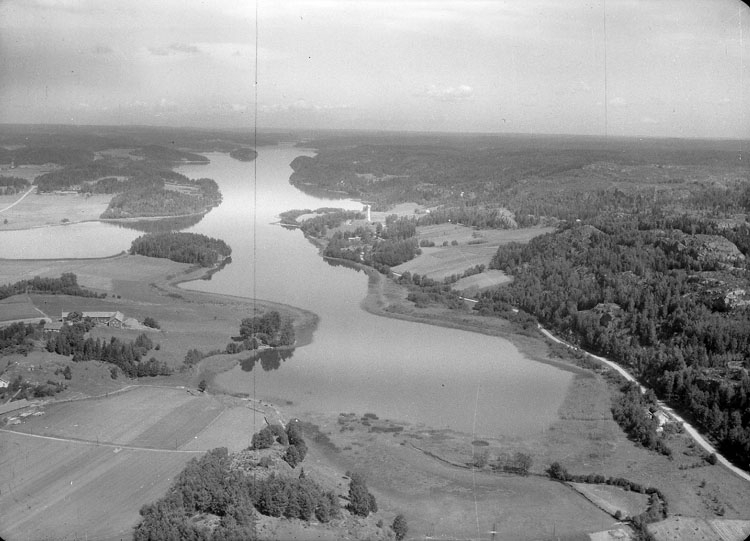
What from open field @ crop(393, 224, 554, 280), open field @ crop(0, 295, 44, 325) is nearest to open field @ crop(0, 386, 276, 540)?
open field @ crop(0, 295, 44, 325)

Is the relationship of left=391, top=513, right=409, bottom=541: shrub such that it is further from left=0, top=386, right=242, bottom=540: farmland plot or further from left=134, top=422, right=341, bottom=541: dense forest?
left=0, top=386, right=242, bottom=540: farmland plot

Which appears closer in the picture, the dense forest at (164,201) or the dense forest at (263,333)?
the dense forest at (263,333)

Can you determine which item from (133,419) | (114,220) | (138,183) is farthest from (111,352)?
(138,183)

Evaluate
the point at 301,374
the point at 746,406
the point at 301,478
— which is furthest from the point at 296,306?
the point at 746,406

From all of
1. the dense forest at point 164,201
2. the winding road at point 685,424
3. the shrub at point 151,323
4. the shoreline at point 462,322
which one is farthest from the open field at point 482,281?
the shrub at point 151,323

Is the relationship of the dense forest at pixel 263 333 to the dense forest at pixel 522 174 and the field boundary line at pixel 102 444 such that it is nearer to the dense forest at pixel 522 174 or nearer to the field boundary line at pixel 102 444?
the field boundary line at pixel 102 444
